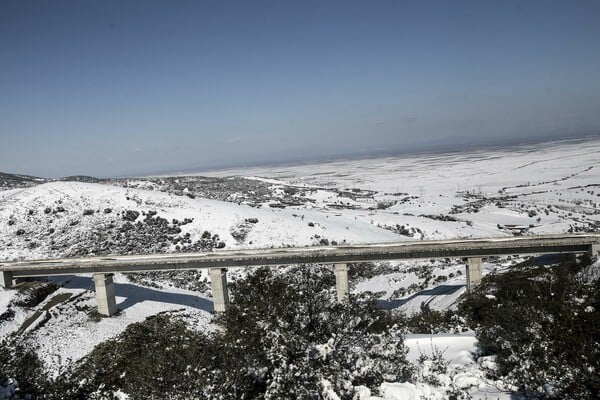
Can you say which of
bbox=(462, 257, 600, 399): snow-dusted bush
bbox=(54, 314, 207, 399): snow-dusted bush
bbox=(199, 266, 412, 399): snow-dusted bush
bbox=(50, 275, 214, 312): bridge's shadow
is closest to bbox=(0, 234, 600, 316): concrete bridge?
bbox=(50, 275, 214, 312): bridge's shadow

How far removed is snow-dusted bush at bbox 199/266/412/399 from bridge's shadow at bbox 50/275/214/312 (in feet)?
94.1

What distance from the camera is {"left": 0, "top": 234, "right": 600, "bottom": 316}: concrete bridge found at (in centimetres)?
3547

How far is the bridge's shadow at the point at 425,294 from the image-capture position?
132 ft

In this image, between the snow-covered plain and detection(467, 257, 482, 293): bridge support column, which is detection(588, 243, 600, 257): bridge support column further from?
the snow-covered plain

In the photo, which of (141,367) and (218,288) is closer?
(141,367)

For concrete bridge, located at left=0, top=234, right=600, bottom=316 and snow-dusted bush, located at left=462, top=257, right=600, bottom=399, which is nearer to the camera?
snow-dusted bush, located at left=462, top=257, right=600, bottom=399

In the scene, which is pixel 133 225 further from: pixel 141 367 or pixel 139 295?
pixel 141 367

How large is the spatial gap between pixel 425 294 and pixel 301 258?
1390cm

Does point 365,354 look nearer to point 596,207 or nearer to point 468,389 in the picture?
point 468,389

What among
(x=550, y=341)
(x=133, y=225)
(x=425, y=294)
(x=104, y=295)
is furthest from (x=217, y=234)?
(x=550, y=341)

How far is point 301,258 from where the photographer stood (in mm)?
38562

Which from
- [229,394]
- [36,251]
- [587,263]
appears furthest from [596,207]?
[36,251]

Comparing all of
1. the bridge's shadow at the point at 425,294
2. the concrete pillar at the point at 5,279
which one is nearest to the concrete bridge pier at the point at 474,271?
the bridge's shadow at the point at 425,294

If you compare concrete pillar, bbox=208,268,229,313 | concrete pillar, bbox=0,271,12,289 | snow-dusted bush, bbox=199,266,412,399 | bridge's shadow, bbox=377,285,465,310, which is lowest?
bridge's shadow, bbox=377,285,465,310
